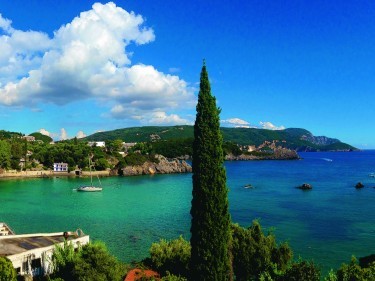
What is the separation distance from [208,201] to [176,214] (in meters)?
40.1

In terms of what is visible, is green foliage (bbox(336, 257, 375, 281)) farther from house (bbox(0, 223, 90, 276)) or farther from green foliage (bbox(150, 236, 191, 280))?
house (bbox(0, 223, 90, 276))

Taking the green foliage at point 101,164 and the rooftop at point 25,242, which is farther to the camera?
the green foliage at point 101,164

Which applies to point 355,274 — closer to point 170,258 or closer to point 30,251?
point 170,258

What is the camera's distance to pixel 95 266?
21141mm

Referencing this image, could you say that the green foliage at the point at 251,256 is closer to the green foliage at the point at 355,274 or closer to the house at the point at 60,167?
the green foliage at the point at 355,274

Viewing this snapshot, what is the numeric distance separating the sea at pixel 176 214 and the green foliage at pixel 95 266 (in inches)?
482

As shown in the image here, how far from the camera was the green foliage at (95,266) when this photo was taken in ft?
67.8

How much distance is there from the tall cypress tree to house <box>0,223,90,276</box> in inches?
464

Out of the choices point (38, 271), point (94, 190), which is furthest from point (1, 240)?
point (94, 190)

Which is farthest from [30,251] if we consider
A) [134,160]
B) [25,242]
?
[134,160]

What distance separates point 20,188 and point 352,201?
76.3 m

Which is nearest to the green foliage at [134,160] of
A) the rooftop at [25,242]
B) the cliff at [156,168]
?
the cliff at [156,168]

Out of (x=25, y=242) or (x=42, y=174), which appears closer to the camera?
(x=25, y=242)

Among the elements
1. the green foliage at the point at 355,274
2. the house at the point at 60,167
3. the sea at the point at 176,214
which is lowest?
the sea at the point at 176,214
